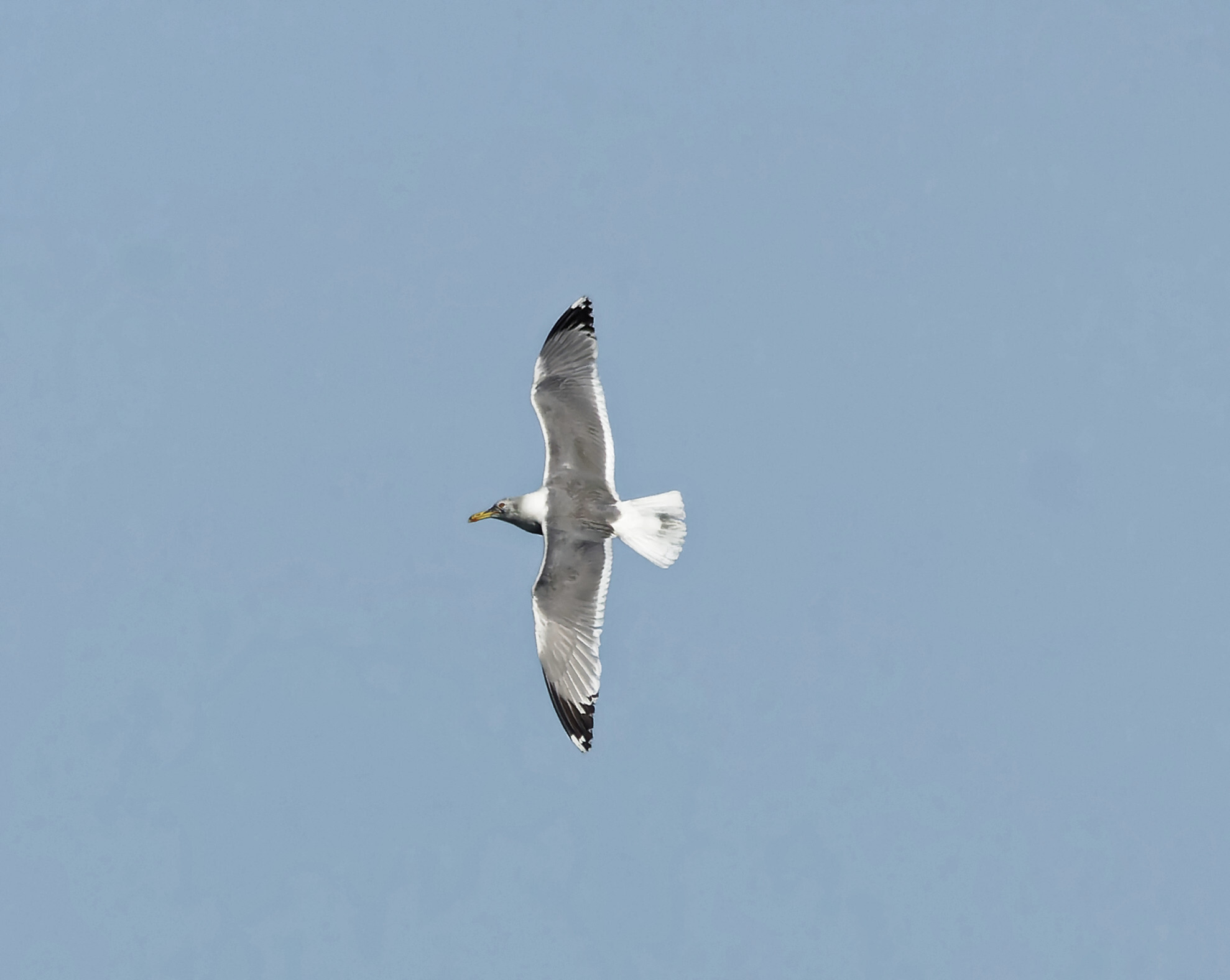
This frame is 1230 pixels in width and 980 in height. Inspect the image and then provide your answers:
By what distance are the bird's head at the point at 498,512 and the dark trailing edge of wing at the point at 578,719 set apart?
5.12ft

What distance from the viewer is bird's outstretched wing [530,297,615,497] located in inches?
459

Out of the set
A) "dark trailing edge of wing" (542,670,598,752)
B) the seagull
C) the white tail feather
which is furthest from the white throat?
"dark trailing edge of wing" (542,670,598,752)

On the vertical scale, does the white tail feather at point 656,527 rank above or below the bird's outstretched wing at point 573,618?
above

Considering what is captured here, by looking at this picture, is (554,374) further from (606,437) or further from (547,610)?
(547,610)

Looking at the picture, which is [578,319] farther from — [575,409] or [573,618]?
[573,618]

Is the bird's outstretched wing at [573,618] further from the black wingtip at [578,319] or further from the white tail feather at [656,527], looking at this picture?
the black wingtip at [578,319]

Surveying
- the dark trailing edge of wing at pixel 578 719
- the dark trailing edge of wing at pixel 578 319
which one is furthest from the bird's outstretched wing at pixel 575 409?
the dark trailing edge of wing at pixel 578 719

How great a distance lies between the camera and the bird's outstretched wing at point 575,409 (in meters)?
11.7

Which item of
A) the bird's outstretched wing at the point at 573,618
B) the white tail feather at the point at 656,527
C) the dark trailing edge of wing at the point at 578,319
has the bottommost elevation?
the bird's outstretched wing at the point at 573,618

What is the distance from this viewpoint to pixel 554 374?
38.9 ft

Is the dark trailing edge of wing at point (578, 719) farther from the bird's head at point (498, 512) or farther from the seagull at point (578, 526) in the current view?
the bird's head at point (498, 512)

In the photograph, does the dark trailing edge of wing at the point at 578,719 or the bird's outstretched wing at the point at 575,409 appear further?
the bird's outstretched wing at the point at 575,409

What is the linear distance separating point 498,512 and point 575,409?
1.07 m

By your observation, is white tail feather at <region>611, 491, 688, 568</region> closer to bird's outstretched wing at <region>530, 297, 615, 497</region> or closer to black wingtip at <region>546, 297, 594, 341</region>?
bird's outstretched wing at <region>530, 297, 615, 497</region>
